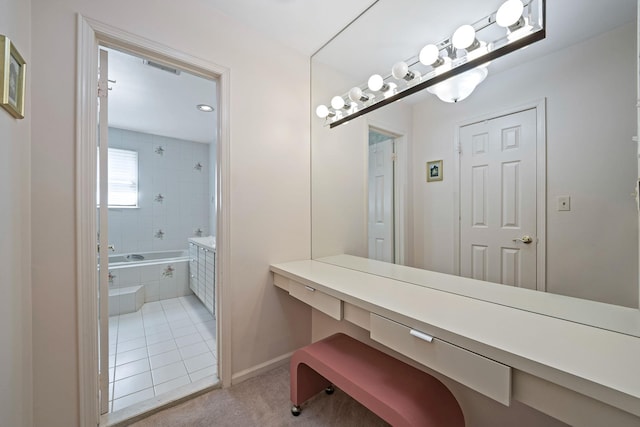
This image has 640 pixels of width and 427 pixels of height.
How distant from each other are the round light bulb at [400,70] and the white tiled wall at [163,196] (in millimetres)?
4065

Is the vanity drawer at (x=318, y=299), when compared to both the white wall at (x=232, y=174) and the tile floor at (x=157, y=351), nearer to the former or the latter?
the white wall at (x=232, y=174)

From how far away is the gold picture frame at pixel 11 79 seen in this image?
2.64ft

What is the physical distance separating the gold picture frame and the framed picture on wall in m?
1.78

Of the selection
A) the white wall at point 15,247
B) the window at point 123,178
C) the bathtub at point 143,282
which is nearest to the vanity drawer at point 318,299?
the white wall at point 15,247

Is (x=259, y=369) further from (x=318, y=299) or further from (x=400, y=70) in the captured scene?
(x=400, y=70)

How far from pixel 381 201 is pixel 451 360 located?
3.39 feet

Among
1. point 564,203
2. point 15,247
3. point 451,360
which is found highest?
point 564,203

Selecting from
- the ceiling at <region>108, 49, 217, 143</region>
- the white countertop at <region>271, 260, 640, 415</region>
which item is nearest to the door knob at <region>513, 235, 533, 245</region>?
the white countertop at <region>271, 260, 640, 415</region>

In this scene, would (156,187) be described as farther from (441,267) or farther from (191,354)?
(441,267)

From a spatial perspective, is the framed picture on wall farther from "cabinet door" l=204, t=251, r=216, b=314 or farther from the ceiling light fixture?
"cabinet door" l=204, t=251, r=216, b=314

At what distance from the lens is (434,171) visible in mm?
1398

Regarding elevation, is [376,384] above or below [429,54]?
below

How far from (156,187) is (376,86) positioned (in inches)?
159

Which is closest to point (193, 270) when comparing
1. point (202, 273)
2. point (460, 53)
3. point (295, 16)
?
point (202, 273)
